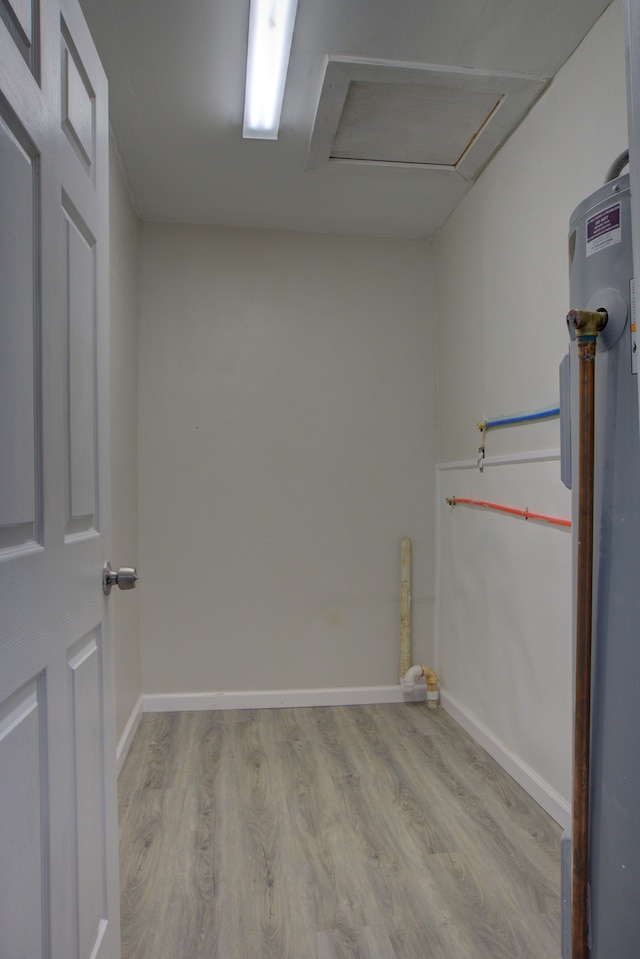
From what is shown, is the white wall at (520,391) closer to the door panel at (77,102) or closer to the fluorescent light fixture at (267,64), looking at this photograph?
the fluorescent light fixture at (267,64)

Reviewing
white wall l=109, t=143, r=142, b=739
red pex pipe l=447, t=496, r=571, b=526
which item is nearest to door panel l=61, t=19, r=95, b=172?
white wall l=109, t=143, r=142, b=739

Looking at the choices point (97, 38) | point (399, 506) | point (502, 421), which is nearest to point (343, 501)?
point (399, 506)

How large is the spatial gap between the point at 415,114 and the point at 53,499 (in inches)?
78.9

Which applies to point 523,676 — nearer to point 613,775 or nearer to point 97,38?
point 613,775

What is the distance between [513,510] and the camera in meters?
2.38

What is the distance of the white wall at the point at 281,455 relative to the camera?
3.13 metres

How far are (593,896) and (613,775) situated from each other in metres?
0.26

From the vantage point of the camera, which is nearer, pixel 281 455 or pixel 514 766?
pixel 514 766

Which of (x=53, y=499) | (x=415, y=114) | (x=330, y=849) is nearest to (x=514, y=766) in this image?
(x=330, y=849)

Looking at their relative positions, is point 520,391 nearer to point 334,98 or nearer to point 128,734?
point 334,98

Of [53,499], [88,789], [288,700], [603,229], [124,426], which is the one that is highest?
[603,229]

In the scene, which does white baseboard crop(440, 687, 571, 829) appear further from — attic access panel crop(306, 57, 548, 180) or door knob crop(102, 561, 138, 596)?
attic access panel crop(306, 57, 548, 180)

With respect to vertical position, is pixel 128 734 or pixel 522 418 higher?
pixel 522 418

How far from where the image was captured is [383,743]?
106 inches
